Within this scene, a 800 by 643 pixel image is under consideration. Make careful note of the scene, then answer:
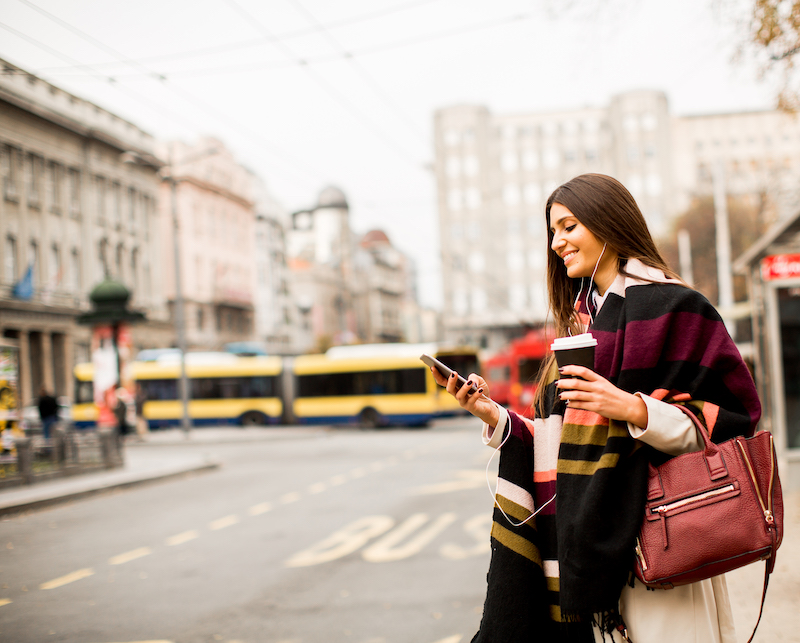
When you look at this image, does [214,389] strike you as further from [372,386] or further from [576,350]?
[576,350]

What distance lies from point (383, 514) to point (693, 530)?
28.3ft

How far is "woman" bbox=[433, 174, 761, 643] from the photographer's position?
2.02 m

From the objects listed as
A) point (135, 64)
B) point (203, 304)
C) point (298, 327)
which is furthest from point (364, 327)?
point (135, 64)

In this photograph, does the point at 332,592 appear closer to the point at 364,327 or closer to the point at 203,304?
the point at 203,304

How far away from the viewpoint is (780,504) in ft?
6.64

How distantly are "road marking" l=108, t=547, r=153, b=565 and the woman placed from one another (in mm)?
6547

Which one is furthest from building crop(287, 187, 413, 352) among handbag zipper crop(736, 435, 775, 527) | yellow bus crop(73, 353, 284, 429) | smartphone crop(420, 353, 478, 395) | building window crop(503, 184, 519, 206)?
handbag zipper crop(736, 435, 775, 527)

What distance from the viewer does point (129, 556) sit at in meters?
8.22

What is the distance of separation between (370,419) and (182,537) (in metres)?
22.7

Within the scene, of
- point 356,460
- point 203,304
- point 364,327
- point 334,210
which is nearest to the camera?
point 356,460

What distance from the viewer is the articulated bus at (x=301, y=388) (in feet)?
102

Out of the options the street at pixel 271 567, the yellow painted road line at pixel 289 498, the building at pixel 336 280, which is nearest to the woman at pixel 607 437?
the street at pixel 271 567

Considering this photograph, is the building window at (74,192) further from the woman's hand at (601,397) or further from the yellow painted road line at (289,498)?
the woman's hand at (601,397)

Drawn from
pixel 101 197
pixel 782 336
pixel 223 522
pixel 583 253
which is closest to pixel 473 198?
pixel 101 197
